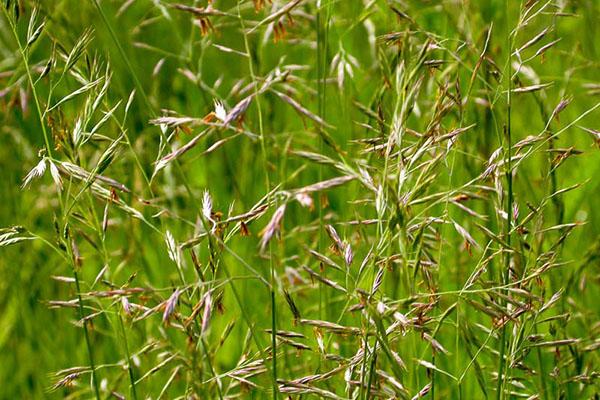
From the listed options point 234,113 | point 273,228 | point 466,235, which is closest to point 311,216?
point 466,235

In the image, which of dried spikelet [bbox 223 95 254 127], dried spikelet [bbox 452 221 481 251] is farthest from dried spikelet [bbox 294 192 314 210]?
dried spikelet [bbox 452 221 481 251]

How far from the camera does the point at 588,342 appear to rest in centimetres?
203

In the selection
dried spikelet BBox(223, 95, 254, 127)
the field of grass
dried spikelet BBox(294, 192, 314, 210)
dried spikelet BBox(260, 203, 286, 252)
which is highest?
dried spikelet BBox(223, 95, 254, 127)

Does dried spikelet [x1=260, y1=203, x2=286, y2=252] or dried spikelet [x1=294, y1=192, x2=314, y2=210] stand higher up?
dried spikelet [x1=294, y1=192, x2=314, y2=210]

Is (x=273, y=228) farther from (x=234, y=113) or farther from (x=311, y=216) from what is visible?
(x=311, y=216)

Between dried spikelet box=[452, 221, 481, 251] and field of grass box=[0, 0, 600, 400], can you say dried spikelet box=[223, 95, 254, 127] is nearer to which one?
field of grass box=[0, 0, 600, 400]

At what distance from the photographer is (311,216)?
9.37 feet

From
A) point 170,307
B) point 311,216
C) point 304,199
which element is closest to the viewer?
point 304,199

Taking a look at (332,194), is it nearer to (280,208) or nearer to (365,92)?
(365,92)

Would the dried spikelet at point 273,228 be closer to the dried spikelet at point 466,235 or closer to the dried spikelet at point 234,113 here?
the dried spikelet at point 234,113

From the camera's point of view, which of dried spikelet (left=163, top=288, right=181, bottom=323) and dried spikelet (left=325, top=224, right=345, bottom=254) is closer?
dried spikelet (left=163, top=288, right=181, bottom=323)

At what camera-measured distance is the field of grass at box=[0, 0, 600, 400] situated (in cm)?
145

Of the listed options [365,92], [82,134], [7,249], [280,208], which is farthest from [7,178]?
[280,208]

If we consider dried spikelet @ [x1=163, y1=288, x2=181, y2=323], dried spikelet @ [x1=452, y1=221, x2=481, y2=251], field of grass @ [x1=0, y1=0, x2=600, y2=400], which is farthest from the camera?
dried spikelet @ [x1=452, y1=221, x2=481, y2=251]
